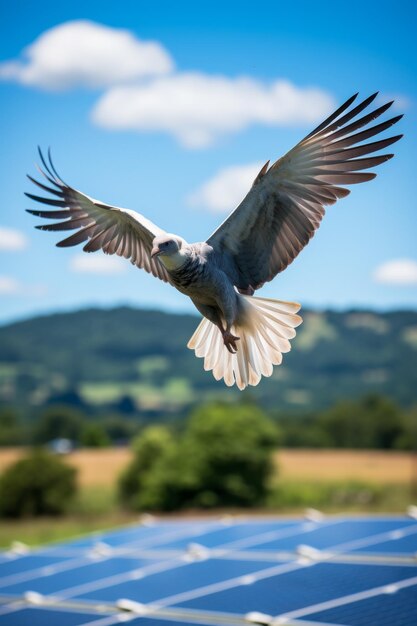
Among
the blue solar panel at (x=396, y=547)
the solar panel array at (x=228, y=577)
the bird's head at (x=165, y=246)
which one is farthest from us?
the blue solar panel at (x=396, y=547)

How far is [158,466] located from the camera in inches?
1099

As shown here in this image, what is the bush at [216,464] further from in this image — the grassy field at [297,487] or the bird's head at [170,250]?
the bird's head at [170,250]

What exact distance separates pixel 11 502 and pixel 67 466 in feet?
5.68

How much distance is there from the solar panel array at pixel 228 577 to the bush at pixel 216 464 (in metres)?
11.5

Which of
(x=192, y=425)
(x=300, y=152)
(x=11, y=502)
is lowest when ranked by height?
(x=11, y=502)

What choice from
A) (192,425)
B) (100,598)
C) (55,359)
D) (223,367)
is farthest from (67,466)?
(55,359)

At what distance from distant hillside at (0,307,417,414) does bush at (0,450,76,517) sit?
20075 millimetres

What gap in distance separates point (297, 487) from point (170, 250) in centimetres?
2711

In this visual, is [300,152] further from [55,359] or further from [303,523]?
[55,359]

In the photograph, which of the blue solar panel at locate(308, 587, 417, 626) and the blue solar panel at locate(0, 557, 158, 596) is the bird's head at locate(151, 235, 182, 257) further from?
the blue solar panel at locate(0, 557, 158, 596)

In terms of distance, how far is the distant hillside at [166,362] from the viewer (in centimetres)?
5162

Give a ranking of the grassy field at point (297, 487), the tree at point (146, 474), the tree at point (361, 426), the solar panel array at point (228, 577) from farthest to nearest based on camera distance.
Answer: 1. the tree at point (361, 426)
2. the tree at point (146, 474)
3. the grassy field at point (297, 487)
4. the solar panel array at point (228, 577)

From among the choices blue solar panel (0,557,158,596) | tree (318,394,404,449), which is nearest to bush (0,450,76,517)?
blue solar panel (0,557,158,596)

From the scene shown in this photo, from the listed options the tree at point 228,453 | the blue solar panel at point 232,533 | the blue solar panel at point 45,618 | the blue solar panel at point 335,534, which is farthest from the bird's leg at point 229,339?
the tree at point 228,453
